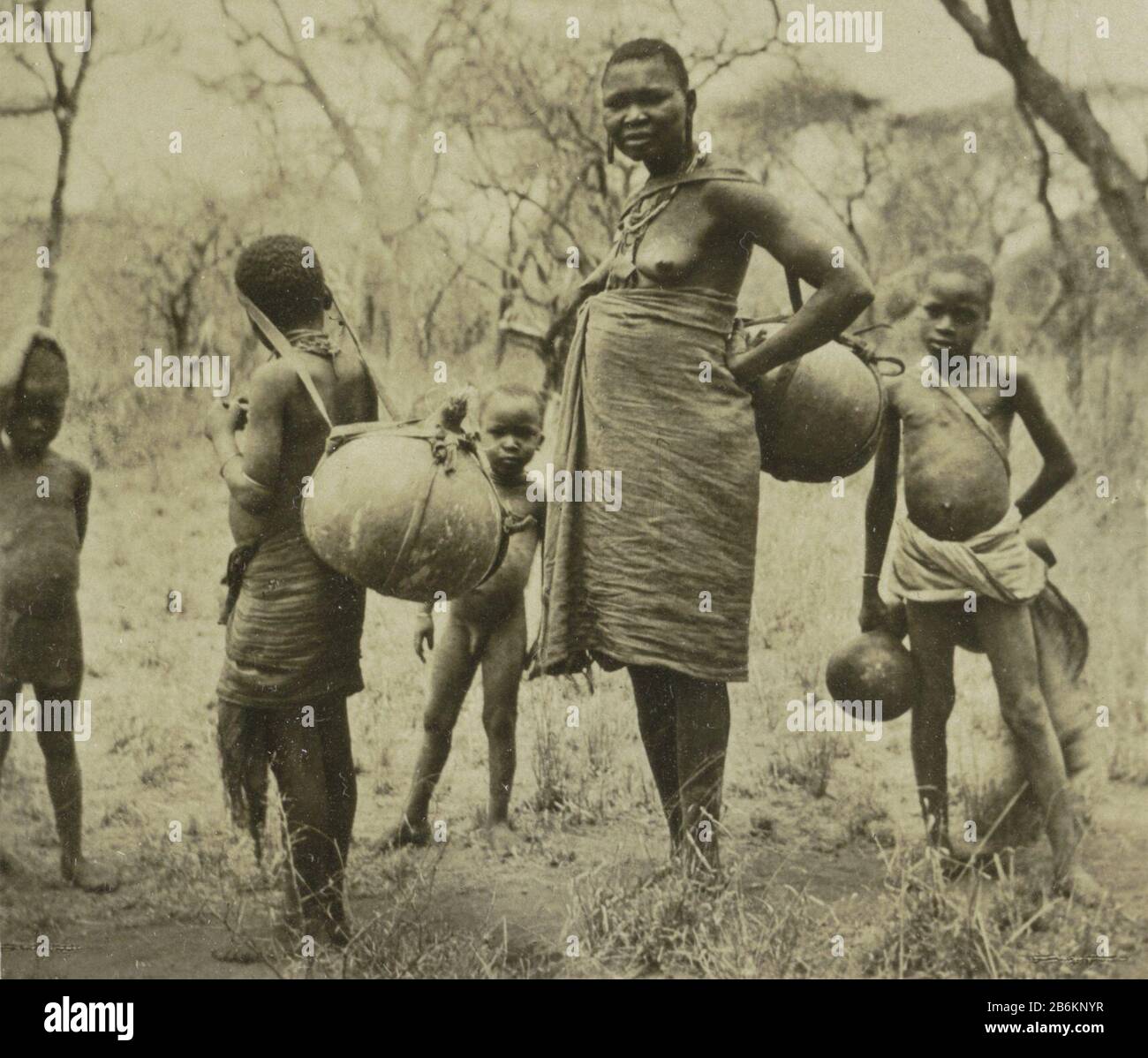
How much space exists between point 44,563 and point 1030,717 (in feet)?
9.74

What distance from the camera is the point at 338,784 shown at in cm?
419

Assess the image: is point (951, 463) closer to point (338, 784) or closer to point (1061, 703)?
point (1061, 703)

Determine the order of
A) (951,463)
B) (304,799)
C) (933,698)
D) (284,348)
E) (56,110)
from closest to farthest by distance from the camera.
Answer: (284,348), (304,799), (951,463), (933,698), (56,110)

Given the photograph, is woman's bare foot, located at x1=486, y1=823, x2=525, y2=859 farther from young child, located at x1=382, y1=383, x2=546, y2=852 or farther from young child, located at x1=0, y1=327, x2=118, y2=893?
young child, located at x1=0, y1=327, x2=118, y2=893

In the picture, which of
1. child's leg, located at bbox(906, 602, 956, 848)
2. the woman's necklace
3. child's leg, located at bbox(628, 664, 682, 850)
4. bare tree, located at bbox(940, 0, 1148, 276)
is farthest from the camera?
bare tree, located at bbox(940, 0, 1148, 276)

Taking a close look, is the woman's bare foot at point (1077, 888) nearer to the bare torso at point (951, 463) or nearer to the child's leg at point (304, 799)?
the bare torso at point (951, 463)

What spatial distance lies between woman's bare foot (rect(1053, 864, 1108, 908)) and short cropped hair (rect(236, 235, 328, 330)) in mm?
2667

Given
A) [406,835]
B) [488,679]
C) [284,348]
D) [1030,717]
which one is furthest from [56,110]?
[1030,717]

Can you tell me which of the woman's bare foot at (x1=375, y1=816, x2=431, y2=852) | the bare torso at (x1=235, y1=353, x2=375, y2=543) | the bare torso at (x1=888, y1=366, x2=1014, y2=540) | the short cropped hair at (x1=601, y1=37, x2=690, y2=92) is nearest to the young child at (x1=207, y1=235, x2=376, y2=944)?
the bare torso at (x1=235, y1=353, x2=375, y2=543)

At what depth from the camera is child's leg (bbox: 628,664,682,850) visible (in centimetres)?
430

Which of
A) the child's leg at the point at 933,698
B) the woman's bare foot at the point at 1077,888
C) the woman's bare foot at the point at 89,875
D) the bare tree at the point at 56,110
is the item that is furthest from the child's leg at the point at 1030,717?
the bare tree at the point at 56,110
